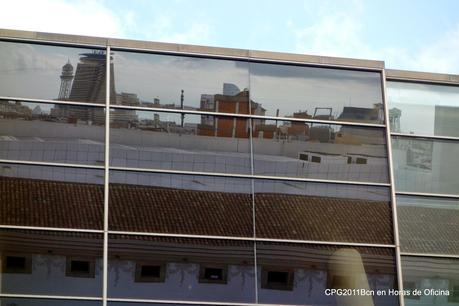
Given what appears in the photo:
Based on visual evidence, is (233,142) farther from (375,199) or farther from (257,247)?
(375,199)

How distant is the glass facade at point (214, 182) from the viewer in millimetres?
13266

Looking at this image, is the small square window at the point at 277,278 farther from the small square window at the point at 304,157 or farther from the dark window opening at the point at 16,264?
the dark window opening at the point at 16,264

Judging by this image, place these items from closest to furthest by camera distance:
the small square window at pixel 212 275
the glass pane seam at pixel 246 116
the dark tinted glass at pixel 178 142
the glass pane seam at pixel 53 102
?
the small square window at pixel 212 275 → the glass pane seam at pixel 53 102 → the dark tinted glass at pixel 178 142 → the glass pane seam at pixel 246 116

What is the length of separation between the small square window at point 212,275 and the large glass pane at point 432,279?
3.72 metres

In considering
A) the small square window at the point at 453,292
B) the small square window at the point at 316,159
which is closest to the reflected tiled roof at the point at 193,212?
the small square window at the point at 316,159

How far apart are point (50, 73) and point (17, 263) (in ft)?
12.5

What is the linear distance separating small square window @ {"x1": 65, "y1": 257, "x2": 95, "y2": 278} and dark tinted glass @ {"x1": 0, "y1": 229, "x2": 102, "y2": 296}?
0.09ft

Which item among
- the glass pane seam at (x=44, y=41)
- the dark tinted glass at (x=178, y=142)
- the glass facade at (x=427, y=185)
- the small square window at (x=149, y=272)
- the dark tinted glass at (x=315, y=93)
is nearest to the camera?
the small square window at (x=149, y=272)

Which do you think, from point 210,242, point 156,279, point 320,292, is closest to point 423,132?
point 320,292

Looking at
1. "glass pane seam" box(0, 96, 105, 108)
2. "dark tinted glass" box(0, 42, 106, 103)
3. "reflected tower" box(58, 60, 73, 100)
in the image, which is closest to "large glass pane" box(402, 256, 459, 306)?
"glass pane seam" box(0, 96, 105, 108)

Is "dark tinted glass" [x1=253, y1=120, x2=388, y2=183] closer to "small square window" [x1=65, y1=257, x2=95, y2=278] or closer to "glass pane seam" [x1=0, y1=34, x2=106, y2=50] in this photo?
"small square window" [x1=65, y1=257, x2=95, y2=278]

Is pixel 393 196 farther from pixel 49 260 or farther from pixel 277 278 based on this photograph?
pixel 49 260

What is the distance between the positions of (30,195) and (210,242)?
11.9 ft

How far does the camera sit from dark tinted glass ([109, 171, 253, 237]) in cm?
1353
